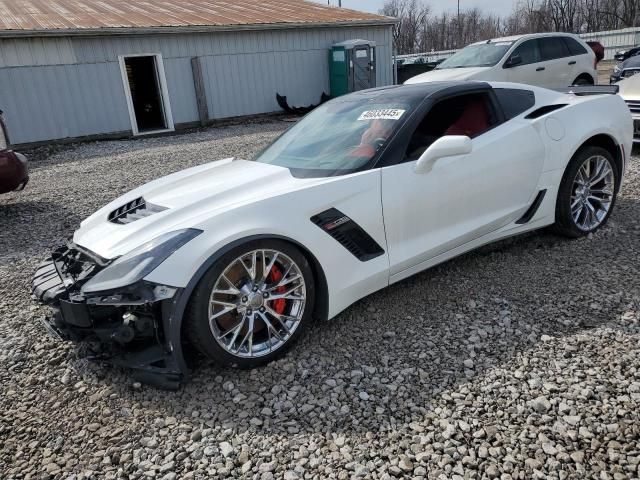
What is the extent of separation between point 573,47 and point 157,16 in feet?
37.8

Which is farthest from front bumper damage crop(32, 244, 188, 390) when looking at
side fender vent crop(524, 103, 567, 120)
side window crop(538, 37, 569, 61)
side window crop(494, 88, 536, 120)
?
side window crop(538, 37, 569, 61)

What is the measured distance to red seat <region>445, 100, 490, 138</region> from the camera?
11.9ft

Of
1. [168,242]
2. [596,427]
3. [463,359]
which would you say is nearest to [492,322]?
[463,359]

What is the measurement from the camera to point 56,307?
2746 millimetres

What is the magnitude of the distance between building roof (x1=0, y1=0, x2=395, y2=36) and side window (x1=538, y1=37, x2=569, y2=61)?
8084mm

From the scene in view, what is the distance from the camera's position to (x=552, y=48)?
10.4m

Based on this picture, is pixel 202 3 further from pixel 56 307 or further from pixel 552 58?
pixel 56 307

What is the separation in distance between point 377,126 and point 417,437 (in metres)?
1.99

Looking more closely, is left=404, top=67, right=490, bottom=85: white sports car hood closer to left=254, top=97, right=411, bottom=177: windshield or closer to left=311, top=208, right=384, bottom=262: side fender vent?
left=254, top=97, right=411, bottom=177: windshield

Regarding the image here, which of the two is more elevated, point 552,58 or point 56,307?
point 552,58

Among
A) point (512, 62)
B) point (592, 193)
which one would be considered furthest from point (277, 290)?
point (512, 62)

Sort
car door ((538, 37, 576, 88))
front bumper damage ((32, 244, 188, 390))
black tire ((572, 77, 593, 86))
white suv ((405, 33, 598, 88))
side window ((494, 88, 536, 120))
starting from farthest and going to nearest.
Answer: black tire ((572, 77, 593, 86))
car door ((538, 37, 576, 88))
white suv ((405, 33, 598, 88))
side window ((494, 88, 536, 120))
front bumper damage ((32, 244, 188, 390))

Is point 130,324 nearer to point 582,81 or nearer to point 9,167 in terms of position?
point 9,167

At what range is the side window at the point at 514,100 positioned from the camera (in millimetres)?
3853
